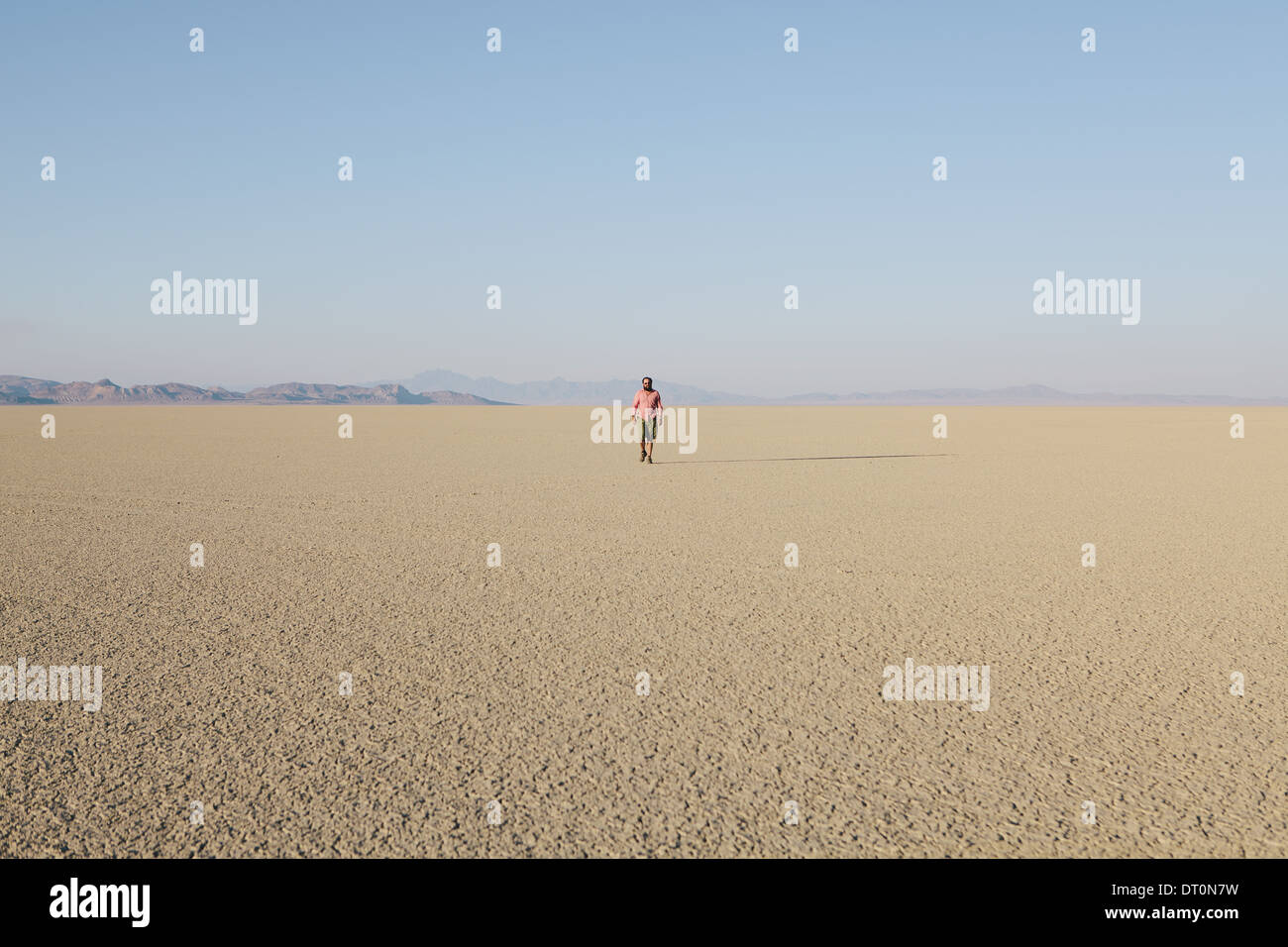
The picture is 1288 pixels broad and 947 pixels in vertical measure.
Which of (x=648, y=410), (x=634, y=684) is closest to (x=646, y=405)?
(x=648, y=410)

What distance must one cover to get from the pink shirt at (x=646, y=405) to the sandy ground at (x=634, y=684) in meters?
7.56

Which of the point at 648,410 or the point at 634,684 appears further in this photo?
the point at 648,410

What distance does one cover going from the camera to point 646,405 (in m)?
19.1

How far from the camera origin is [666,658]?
540 cm

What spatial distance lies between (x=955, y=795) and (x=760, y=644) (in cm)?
217

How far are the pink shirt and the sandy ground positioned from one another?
756cm

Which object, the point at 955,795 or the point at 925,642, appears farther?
the point at 925,642

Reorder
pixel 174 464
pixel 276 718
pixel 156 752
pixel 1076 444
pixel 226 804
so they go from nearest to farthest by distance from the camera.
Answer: pixel 226 804, pixel 156 752, pixel 276 718, pixel 174 464, pixel 1076 444

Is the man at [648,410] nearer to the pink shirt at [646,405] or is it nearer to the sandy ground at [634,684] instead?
the pink shirt at [646,405]

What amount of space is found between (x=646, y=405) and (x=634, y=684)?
14.4 m

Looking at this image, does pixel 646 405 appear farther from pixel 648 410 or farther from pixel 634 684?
pixel 634 684
